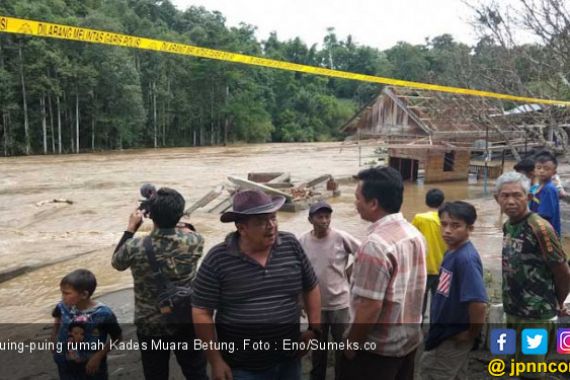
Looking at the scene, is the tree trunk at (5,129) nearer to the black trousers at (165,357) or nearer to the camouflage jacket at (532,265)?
the black trousers at (165,357)

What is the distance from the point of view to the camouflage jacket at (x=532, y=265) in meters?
2.73

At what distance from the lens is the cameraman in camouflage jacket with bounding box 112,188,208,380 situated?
2.70 m

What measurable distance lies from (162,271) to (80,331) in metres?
0.63

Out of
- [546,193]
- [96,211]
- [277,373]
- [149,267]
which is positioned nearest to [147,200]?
[149,267]

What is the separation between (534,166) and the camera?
4523mm

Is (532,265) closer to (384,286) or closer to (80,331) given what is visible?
(384,286)

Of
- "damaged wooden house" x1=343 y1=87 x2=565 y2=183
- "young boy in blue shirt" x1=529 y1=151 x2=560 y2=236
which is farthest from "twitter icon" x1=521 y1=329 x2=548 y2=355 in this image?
"damaged wooden house" x1=343 y1=87 x2=565 y2=183

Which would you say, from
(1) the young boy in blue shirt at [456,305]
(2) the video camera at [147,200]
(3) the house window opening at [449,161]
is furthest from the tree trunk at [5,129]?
(1) the young boy in blue shirt at [456,305]

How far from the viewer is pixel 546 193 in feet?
14.4

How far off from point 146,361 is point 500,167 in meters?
20.6

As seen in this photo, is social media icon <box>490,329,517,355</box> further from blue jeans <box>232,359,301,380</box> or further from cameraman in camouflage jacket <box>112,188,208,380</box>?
cameraman in camouflage jacket <box>112,188,208,380</box>

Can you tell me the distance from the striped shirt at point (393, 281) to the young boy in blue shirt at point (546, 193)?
2.66 metres

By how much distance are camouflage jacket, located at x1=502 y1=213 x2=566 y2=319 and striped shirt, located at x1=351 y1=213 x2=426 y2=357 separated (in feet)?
2.87

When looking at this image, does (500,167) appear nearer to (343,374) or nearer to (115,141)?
(343,374)
